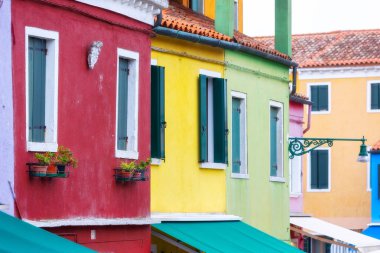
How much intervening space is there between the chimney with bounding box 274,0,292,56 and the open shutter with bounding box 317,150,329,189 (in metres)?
23.5

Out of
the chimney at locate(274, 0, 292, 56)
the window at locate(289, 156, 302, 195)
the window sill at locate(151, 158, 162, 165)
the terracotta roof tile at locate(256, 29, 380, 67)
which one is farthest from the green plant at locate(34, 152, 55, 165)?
the terracotta roof tile at locate(256, 29, 380, 67)

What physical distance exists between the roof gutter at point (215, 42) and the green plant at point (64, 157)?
450 centimetres

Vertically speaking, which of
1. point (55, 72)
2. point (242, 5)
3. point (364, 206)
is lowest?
point (364, 206)

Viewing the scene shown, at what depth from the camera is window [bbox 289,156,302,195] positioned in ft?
112

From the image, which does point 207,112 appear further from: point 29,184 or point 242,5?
point 242,5

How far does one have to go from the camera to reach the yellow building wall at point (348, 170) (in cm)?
5212

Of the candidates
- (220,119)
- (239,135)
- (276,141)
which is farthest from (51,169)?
(276,141)

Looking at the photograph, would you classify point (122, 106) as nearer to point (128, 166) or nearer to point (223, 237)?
point (128, 166)

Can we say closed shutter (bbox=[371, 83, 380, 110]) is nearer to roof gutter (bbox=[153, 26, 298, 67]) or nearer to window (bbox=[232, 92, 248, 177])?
roof gutter (bbox=[153, 26, 298, 67])

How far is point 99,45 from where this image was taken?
1816 centimetres

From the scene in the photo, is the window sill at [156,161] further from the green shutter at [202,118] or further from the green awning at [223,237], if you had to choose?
the green shutter at [202,118]

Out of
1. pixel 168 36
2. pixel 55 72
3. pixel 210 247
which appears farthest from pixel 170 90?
pixel 55 72

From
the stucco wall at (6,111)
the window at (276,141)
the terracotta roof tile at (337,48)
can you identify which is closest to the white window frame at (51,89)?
the stucco wall at (6,111)

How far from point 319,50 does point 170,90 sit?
1244 inches
